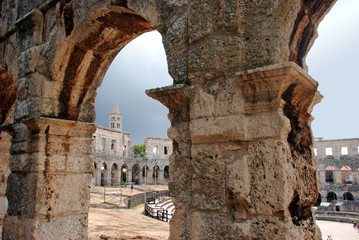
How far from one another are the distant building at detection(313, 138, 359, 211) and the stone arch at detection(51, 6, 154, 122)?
109ft

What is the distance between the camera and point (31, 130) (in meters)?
5.32

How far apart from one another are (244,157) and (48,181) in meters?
3.62

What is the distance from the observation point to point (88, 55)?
5.35m

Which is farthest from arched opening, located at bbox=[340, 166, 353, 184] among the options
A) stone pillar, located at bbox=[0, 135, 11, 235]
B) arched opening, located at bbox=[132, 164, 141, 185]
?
stone pillar, located at bbox=[0, 135, 11, 235]

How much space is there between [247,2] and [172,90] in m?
1.01

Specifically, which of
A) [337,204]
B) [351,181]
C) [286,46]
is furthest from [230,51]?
[351,181]

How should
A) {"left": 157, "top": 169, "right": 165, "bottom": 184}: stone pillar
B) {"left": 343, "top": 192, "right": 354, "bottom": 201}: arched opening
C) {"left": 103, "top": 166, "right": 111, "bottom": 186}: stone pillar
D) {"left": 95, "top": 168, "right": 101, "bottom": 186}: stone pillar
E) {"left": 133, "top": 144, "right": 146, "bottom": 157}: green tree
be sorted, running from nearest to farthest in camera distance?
{"left": 95, "top": 168, "right": 101, "bottom": 186}: stone pillar
{"left": 103, "top": 166, "right": 111, "bottom": 186}: stone pillar
{"left": 343, "top": 192, "right": 354, "bottom": 201}: arched opening
{"left": 157, "top": 169, "right": 165, "bottom": 184}: stone pillar
{"left": 133, "top": 144, "right": 146, "bottom": 157}: green tree

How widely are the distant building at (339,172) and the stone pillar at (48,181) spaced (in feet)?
109

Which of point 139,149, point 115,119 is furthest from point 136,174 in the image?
point 115,119

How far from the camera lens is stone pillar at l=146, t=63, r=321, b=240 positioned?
247 centimetres

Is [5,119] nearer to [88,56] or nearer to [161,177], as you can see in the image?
[88,56]

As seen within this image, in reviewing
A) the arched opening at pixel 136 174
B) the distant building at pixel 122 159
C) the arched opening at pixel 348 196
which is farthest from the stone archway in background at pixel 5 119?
the arched opening at pixel 348 196

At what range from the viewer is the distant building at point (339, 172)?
34.5 metres

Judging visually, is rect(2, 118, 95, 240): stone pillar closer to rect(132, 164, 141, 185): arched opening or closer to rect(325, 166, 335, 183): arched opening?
rect(132, 164, 141, 185): arched opening
